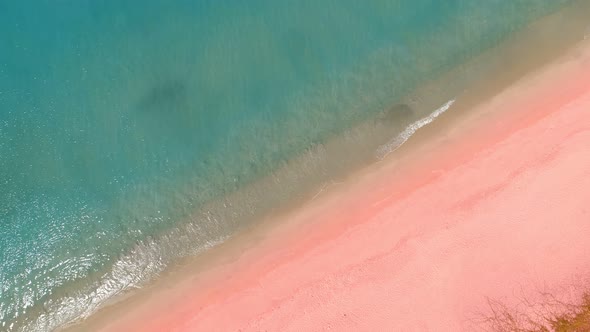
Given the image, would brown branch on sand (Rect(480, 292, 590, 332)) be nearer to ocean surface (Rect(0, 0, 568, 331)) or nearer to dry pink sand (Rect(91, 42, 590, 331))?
dry pink sand (Rect(91, 42, 590, 331))

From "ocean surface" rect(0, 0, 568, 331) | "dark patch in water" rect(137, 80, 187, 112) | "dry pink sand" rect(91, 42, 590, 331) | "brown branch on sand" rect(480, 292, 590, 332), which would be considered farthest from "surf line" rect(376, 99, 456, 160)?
"dark patch in water" rect(137, 80, 187, 112)

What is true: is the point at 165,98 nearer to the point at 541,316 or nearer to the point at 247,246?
the point at 247,246

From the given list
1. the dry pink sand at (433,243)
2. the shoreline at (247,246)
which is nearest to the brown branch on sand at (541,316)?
the dry pink sand at (433,243)

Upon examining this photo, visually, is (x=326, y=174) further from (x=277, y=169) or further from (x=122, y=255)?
(x=122, y=255)

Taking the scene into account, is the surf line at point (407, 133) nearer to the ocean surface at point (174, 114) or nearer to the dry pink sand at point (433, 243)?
the ocean surface at point (174, 114)

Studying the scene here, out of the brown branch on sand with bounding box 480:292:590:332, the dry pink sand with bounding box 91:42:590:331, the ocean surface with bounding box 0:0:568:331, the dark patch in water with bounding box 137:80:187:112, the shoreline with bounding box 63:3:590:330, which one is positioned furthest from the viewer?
the dark patch in water with bounding box 137:80:187:112
